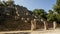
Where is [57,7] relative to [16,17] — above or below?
above

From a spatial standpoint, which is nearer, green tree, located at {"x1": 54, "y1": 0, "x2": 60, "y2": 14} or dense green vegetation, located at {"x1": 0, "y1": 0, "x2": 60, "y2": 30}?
dense green vegetation, located at {"x1": 0, "y1": 0, "x2": 60, "y2": 30}

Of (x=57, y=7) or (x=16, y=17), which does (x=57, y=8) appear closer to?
(x=57, y=7)

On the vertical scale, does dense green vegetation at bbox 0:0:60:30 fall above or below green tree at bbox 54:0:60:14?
below

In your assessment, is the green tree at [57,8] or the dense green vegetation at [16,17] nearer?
the dense green vegetation at [16,17]

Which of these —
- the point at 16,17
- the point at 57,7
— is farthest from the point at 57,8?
the point at 16,17

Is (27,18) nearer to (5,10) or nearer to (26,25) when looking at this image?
(26,25)

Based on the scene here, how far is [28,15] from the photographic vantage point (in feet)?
115

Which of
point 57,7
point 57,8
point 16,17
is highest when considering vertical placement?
point 57,7

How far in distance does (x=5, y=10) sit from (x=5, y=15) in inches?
93.4

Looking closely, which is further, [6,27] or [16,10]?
[16,10]

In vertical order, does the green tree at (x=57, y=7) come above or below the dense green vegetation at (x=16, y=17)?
above

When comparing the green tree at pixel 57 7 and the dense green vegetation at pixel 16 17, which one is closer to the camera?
the dense green vegetation at pixel 16 17

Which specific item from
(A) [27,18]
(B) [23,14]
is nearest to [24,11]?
(B) [23,14]

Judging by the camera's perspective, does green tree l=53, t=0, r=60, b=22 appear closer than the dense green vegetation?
No
